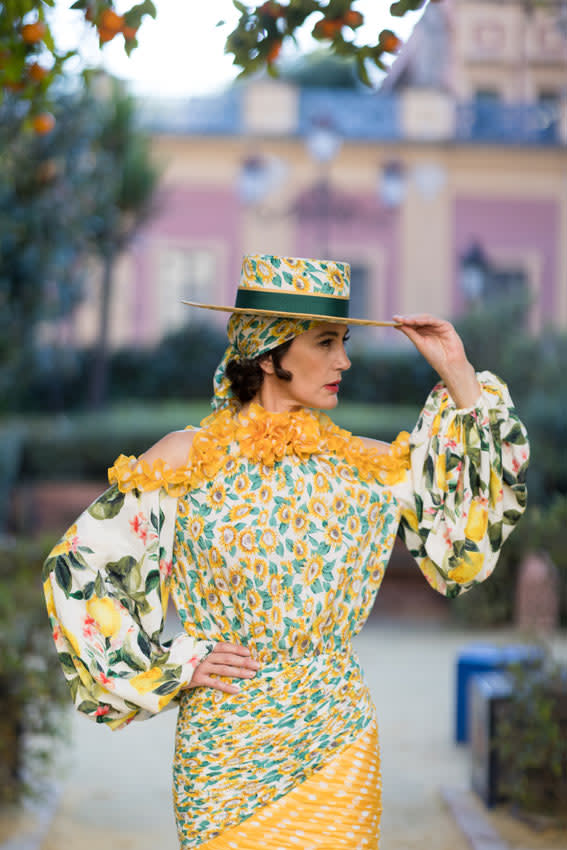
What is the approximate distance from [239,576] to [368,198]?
21.6 meters

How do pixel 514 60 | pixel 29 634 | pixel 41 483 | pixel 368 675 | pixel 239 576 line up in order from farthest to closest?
pixel 514 60
pixel 41 483
pixel 368 675
pixel 29 634
pixel 239 576

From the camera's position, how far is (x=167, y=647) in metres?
2.49

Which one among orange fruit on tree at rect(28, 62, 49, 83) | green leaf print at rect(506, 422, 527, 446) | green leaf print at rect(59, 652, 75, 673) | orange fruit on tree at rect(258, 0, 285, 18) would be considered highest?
orange fruit on tree at rect(258, 0, 285, 18)

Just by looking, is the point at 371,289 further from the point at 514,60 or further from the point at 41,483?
the point at 41,483

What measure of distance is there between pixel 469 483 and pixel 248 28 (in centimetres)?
150

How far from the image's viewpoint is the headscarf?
8.21 ft

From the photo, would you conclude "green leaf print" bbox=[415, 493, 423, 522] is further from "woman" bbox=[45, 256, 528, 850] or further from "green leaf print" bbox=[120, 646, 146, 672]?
"green leaf print" bbox=[120, 646, 146, 672]

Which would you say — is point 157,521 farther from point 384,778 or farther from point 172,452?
point 384,778

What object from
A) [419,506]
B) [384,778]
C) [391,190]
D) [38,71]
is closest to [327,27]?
[38,71]

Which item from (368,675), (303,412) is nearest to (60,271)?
(368,675)

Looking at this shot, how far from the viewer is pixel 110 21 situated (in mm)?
3215

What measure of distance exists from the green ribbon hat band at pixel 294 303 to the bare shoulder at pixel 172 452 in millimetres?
297

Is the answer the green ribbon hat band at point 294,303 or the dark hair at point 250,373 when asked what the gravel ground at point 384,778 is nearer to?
the dark hair at point 250,373

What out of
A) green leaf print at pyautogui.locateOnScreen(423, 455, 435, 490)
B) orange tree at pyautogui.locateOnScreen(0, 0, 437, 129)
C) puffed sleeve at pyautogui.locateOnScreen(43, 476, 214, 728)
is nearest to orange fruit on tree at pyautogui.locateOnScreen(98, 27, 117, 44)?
orange tree at pyautogui.locateOnScreen(0, 0, 437, 129)
